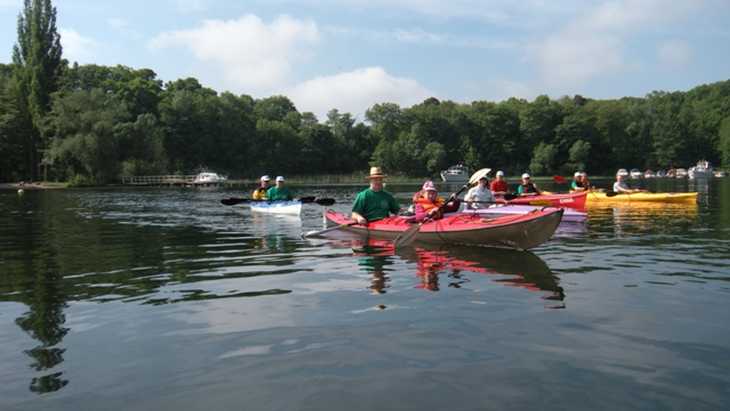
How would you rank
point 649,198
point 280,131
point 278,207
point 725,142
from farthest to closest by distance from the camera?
point 725,142
point 280,131
point 649,198
point 278,207

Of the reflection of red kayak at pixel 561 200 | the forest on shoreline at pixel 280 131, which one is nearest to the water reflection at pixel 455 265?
the reflection of red kayak at pixel 561 200

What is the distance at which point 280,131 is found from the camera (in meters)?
107

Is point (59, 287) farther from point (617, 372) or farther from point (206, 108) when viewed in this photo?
point (206, 108)

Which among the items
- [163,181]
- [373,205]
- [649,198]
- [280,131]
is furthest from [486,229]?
[280,131]

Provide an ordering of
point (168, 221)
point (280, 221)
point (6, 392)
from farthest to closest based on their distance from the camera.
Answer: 1. point (168, 221)
2. point (280, 221)
3. point (6, 392)

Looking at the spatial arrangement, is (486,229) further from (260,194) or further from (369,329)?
(260,194)

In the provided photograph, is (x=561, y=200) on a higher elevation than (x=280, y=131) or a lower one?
lower

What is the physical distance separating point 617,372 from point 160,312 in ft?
18.1

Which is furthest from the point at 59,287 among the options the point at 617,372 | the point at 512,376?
the point at 617,372

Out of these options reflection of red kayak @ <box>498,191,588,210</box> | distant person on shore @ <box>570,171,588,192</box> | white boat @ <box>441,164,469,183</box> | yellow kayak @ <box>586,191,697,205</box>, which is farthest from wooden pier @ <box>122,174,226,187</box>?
reflection of red kayak @ <box>498,191,588,210</box>

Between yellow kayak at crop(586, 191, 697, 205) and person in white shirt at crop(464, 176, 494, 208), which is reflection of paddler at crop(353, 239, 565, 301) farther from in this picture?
yellow kayak at crop(586, 191, 697, 205)

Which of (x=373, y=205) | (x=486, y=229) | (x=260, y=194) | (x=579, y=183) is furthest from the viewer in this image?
(x=579, y=183)

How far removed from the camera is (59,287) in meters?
10.2

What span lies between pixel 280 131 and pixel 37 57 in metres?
44.3
